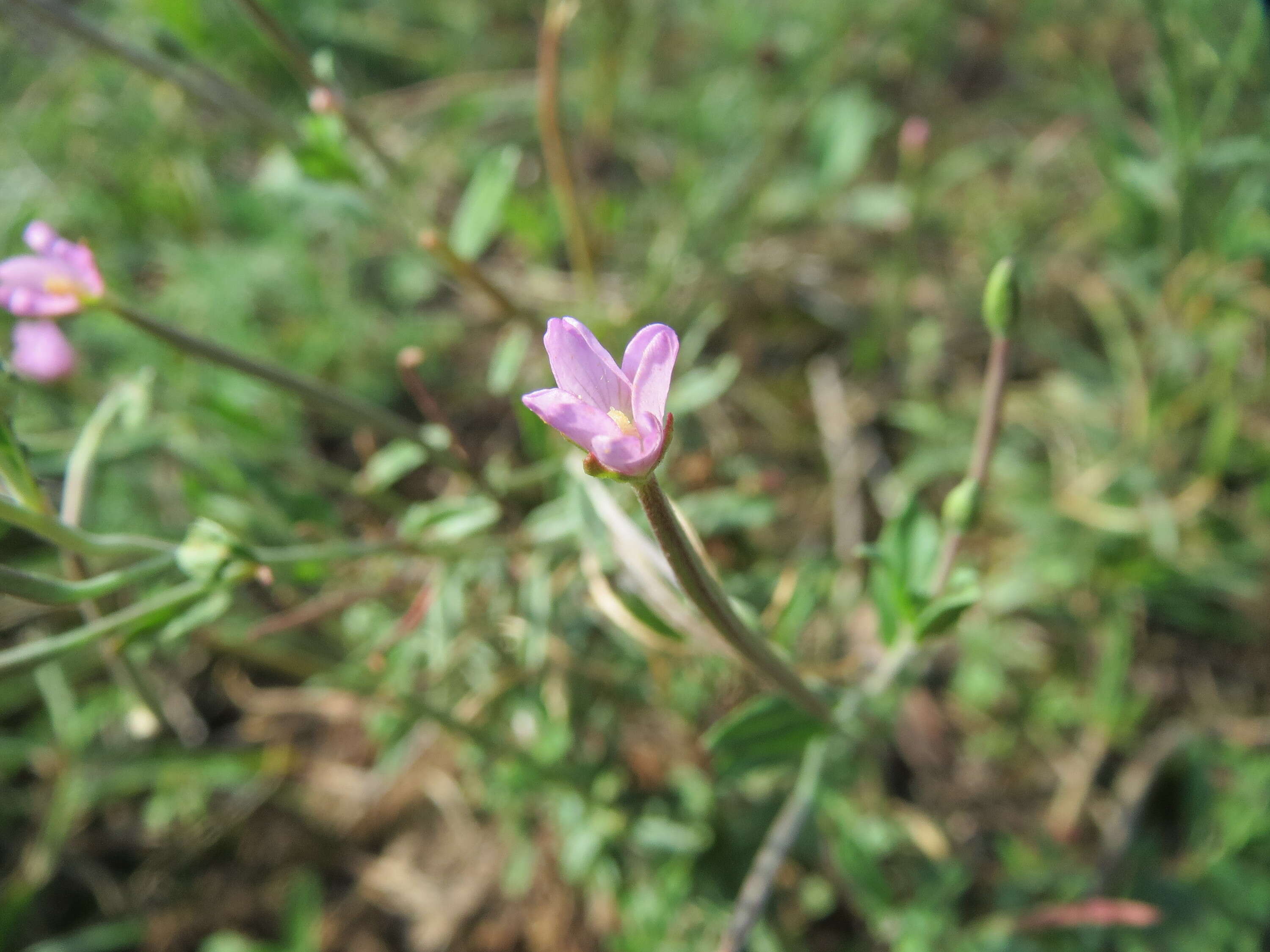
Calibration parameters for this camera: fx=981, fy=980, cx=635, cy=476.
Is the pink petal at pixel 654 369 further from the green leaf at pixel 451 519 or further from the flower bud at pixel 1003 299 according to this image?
the green leaf at pixel 451 519

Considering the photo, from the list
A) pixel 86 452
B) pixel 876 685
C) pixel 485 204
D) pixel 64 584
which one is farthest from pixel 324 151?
pixel 876 685

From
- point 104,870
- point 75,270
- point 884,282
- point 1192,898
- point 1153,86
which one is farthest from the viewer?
point 884,282

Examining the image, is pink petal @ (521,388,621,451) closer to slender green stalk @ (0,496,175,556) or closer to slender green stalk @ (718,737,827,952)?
slender green stalk @ (0,496,175,556)

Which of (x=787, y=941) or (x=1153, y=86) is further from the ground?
(x=1153, y=86)

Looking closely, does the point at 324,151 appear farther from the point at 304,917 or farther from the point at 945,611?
the point at 304,917

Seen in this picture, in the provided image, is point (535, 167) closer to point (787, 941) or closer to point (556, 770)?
point (556, 770)

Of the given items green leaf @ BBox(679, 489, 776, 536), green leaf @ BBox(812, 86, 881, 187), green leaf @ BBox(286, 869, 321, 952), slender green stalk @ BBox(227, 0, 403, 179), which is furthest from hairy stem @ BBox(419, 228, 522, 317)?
green leaf @ BBox(286, 869, 321, 952)

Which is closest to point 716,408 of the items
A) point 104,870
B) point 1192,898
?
point 1192,898
